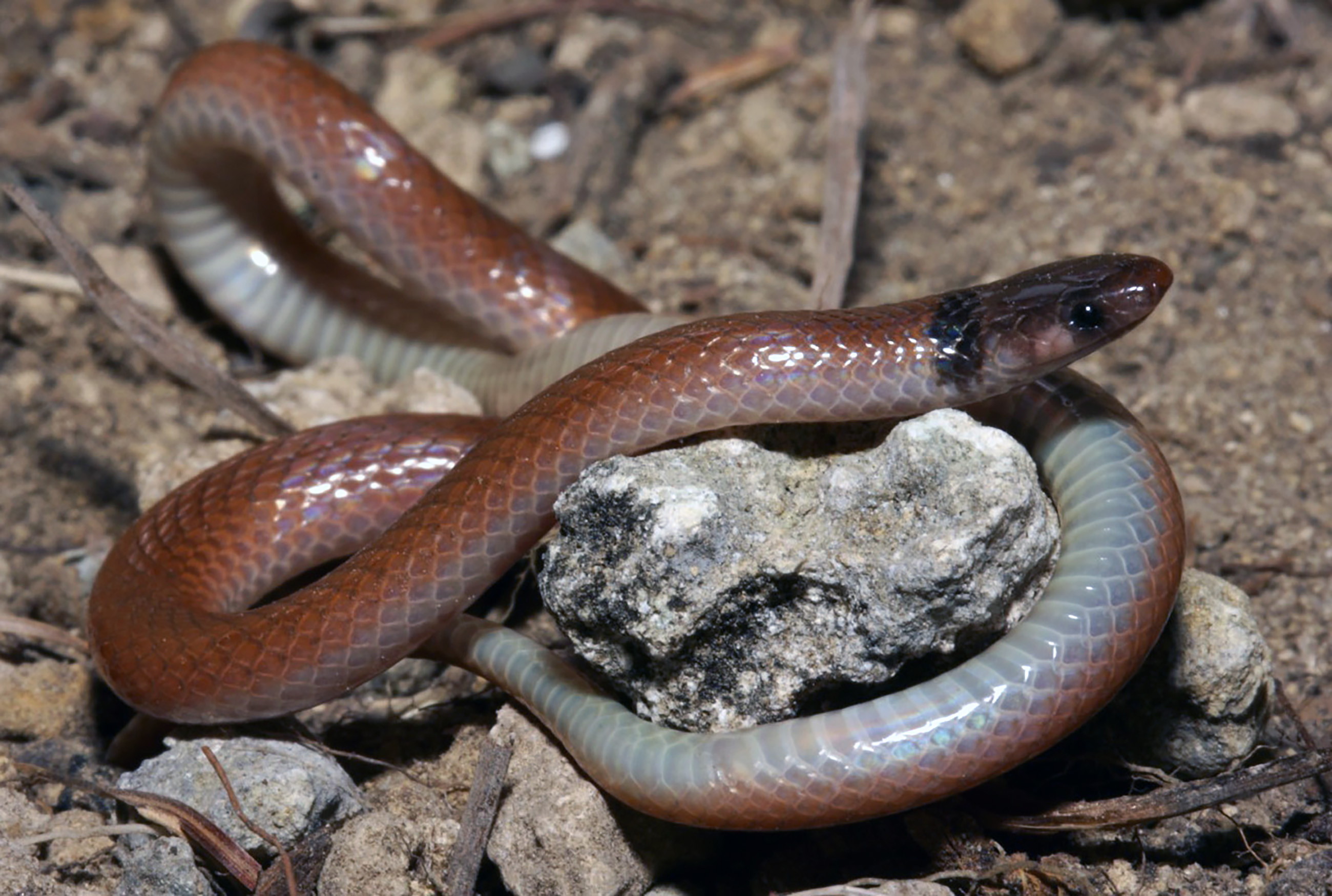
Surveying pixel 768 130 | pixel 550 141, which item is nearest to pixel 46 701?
pixel 550 141

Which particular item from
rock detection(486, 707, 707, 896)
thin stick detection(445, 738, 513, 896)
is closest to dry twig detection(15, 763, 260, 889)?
thin stick detection(445, 738, 513, 896)

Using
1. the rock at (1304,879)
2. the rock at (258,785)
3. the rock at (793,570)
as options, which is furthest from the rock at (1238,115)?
the rock at (258,785)

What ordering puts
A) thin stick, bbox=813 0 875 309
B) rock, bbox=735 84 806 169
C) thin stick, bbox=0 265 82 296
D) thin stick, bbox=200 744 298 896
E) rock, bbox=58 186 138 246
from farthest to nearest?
rock, bbox=735 84 806 169, rock, bbox=58 186 138 246, thin stick, bbox=0 265 82 296, thin stick, bbox=813 0 875 309, thin stick, bbox=200 744 298 896

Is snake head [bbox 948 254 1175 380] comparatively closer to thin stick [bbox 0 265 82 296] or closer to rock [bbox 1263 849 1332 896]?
rock [bbox 1263 849 1332 896]

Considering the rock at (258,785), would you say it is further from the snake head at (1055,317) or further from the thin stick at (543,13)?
the thin stick at (543,13)

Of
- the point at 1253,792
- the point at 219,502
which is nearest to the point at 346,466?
the point at 219,502

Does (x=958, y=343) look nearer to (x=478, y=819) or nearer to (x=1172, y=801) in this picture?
(x=1172, y=801)
